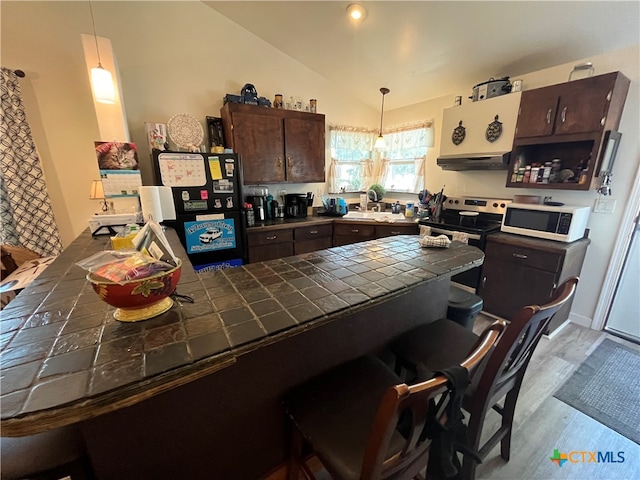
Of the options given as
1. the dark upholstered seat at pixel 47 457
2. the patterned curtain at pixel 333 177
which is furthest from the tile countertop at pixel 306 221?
the dark upholstered seat at pixel 47 457

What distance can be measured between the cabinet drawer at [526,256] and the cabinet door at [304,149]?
209 centimetres

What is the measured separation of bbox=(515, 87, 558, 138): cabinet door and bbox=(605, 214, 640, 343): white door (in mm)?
1198

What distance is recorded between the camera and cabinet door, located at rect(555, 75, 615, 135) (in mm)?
1938

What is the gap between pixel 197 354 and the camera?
64cm

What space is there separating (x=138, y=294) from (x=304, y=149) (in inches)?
109

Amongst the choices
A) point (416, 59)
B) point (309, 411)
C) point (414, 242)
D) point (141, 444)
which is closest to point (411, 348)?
point (309, 411)

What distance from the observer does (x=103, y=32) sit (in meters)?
2.37

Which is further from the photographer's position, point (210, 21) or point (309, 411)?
point (210, 21)

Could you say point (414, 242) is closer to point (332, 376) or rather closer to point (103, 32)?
point (332, 376)

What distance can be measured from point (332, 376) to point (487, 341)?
0.57 metres

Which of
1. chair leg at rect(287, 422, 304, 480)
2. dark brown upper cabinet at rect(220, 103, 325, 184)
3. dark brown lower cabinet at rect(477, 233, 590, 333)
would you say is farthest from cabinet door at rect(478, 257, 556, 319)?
chair leg at rect(287, 422, 304, 480)

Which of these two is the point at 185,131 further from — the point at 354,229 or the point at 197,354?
the point at 197,354

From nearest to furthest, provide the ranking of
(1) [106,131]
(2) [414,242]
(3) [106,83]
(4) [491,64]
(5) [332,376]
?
Answer: (5) [332,376] < (2) [414,242] < (3) [106,83] < (1) [106,131] < (4) [491,64]

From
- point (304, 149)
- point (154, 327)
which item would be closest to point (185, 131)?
point (304, 149)
